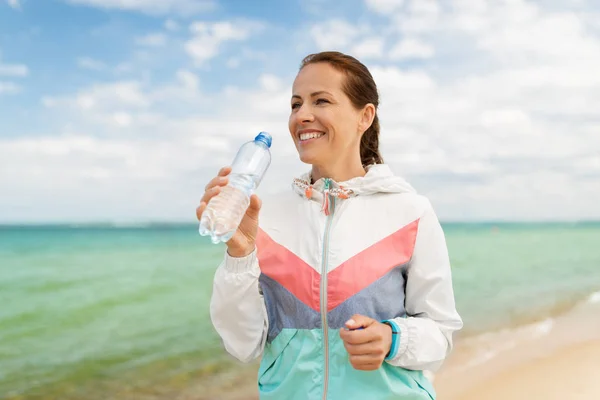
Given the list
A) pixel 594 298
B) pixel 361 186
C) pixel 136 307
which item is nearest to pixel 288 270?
pixel 361 186

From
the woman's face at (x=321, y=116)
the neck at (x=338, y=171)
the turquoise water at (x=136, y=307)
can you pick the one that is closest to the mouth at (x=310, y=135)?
the woman's face at (x=321, y=116)

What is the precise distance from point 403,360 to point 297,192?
655 mm

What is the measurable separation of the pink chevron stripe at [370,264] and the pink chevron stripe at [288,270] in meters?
0.05

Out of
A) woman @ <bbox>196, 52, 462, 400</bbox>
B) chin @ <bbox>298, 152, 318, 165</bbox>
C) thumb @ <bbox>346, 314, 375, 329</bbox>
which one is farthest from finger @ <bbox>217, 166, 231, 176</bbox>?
thumb @ <bbox>346, 314, 375, 329</bbox>

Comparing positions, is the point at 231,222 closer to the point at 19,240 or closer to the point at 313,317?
the point at 313,317

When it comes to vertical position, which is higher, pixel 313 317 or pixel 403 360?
pixel 313 317

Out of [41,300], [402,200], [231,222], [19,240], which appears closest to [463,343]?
[402,200]

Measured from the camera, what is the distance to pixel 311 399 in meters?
1.86

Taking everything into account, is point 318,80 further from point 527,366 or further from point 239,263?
point 527,366

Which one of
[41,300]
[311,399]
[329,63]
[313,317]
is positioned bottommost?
[41,300]

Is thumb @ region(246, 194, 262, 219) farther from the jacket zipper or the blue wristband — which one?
the blue wristband

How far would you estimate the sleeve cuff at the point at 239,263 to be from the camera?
6.04 ft

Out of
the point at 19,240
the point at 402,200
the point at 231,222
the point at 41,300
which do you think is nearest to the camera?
the point at 231,222

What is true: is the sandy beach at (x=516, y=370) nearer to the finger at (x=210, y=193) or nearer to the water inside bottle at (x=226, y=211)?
the water inside bottle at (x=226, y=211)
